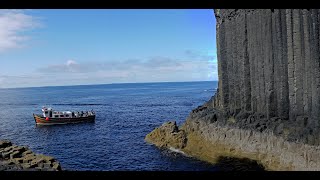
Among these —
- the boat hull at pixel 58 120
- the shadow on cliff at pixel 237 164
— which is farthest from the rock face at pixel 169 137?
the boat hull at pixel 58 120

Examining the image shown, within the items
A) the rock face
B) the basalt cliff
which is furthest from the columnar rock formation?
the rock face

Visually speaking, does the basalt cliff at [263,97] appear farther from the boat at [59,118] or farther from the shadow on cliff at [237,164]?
the boat at [59,118]

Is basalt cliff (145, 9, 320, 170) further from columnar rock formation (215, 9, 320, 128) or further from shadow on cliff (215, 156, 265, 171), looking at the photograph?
shadow on cliff (215, 156, 265, 171)

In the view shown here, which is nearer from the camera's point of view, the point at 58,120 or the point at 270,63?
the point at 270,63

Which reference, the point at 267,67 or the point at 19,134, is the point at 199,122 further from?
the point at 19,134

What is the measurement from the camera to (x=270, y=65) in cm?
2691

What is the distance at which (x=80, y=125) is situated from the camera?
59.4 meters

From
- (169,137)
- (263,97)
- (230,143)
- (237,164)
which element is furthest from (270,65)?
(169,137)

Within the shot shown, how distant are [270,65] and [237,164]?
788cm

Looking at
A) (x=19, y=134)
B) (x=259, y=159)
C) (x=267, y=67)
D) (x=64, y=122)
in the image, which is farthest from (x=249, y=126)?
(x=64, y=122)

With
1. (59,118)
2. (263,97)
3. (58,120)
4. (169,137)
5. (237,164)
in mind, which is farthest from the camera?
(58,120)

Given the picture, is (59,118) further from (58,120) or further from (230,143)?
(230,143)

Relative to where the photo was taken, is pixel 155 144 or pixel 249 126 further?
pixel 155 144
